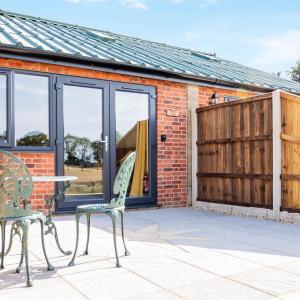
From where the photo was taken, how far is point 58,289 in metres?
2.73

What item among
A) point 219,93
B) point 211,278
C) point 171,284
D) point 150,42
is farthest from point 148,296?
point 150,42

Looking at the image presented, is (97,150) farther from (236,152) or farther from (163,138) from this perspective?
(236,152)

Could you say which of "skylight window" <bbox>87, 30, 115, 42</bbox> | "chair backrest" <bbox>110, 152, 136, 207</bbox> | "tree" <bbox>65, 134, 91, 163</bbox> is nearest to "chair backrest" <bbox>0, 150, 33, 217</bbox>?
"chair backrest" <bbox>110, 152, 136, 207</bbox>

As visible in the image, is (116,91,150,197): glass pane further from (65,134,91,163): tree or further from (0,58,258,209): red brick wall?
(65,134,91,163): tree

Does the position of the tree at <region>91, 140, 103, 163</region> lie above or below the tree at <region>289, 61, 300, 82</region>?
below

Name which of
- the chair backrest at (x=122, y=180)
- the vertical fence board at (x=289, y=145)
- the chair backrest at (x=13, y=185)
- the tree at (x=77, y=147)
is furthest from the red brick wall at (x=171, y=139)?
the chair backrest at (x=13, y=185)

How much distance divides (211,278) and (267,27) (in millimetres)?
11920

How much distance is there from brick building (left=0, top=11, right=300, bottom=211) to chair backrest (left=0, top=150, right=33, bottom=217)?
309 centimetres

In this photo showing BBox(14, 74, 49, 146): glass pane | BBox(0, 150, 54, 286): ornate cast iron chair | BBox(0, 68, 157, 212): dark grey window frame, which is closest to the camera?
BBox(0, 150, 54, 286): ornate cast iron chair

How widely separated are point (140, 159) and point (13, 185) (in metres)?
4.67

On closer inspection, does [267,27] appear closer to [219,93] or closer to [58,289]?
[219,93]

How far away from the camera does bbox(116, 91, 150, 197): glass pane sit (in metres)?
7.11

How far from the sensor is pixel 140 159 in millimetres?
7508

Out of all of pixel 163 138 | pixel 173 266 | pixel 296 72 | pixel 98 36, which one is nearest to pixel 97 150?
pixel 163 138
